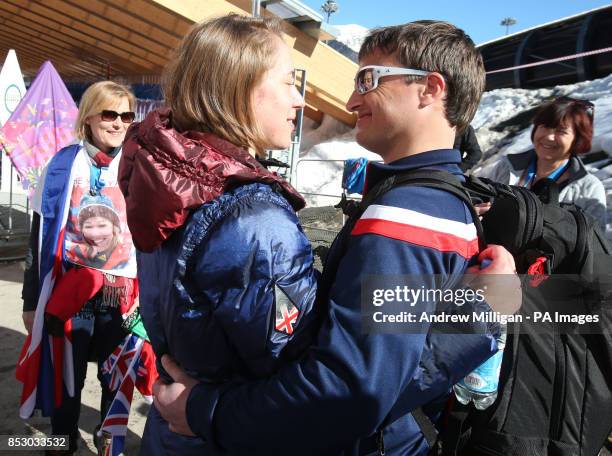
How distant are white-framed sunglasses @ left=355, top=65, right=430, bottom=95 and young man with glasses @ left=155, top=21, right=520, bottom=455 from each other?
0.69ft

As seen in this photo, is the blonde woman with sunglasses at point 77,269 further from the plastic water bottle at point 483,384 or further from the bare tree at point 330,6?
the bare tree at point 330,6

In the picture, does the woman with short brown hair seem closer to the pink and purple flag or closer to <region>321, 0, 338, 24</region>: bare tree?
the pink and purple flag

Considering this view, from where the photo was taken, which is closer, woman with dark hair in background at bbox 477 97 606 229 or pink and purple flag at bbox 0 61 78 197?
woman with dark hair in background at bbox 477 97 606 229

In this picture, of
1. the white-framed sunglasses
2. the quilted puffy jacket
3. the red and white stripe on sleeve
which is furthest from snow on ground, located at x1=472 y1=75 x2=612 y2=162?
the quilted puffy jacket

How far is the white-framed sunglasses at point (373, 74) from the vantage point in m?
1.26

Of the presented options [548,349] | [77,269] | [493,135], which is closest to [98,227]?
[77,269]

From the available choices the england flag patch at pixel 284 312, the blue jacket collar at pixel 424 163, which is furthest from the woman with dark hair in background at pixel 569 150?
the england flag patch at pixel 284 312

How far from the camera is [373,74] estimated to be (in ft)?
4.31

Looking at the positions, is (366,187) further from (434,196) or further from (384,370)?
(384,370)

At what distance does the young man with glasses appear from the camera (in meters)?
0.93

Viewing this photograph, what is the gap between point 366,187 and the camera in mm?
1301

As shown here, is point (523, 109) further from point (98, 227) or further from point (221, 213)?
point (221, 213)

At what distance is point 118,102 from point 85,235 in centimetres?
83

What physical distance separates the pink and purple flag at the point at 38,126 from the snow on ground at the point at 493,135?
417 cm
